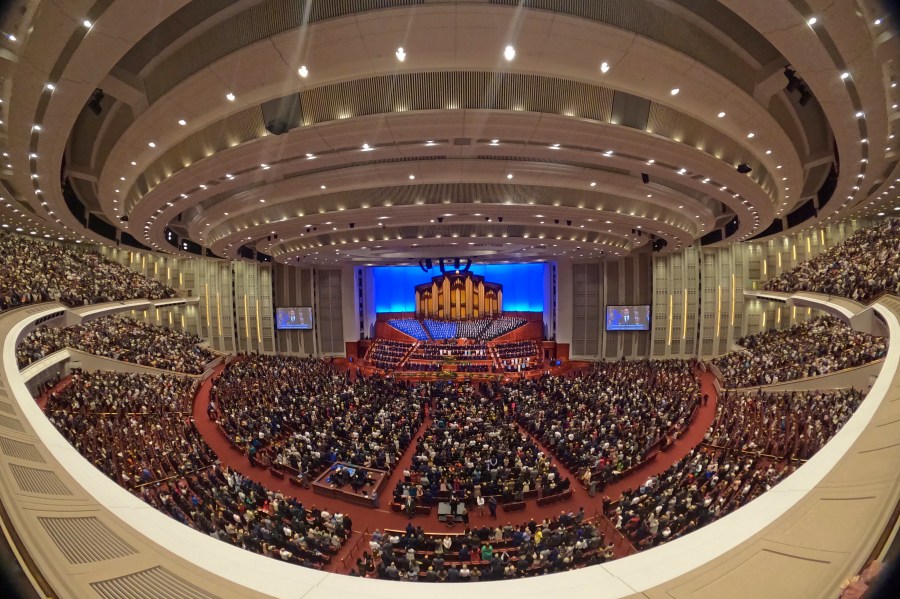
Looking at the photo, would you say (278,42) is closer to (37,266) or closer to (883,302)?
(883,302)

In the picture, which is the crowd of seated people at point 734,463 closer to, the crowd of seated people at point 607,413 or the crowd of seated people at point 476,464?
the crowd of seated people at point 607,413

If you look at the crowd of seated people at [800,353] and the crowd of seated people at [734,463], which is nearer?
the crowd of seated people at [734,463]

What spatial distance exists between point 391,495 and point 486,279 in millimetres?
25058

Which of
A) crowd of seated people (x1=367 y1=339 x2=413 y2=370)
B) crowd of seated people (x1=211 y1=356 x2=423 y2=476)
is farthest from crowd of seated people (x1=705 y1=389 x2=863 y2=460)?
crowd of seated people (x1=367 y1=339 x2=413 y2=370)

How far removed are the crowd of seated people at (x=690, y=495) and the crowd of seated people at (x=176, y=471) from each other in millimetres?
6077

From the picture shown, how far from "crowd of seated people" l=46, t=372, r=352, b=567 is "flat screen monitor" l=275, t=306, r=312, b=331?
13535 mm

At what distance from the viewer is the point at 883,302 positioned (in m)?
10.3

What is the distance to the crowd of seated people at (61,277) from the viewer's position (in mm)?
14853

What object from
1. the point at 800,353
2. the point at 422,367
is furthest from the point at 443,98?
the point at 422,367

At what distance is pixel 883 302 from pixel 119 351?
30.2 m

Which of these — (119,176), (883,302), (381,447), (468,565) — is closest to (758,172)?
(883,302)

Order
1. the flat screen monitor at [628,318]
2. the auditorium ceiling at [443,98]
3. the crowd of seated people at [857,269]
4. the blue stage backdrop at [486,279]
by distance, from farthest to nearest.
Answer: the blue stage backdrop at [486,279], the flat screen monitor at [628,318], the crowd of seated people at [857,269], the auditorium ceiling at [443,98]

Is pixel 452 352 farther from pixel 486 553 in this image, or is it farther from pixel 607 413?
pixel 486 553

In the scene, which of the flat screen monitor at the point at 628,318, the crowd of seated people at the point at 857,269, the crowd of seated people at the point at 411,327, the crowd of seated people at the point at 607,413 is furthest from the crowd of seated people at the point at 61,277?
the flat screen monitor at the point at 628,318
